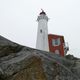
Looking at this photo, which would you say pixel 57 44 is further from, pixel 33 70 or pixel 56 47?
pixel 33 70

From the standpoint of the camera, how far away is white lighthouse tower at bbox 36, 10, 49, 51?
42656mm

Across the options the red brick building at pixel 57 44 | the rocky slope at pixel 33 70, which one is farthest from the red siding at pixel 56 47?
the rocky slope at pixel 33 70

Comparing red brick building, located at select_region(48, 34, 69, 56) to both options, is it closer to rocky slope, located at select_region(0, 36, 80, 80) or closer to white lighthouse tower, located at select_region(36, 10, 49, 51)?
white lighthouse tower, located at select_region(36, 10, 49, 51)

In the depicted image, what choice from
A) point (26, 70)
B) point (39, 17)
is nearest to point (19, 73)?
point (26, 70)

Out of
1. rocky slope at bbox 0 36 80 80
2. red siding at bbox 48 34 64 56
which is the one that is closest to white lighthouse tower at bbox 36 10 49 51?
red siding at bbox 48 34 64 56

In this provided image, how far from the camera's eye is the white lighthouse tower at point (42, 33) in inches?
1679

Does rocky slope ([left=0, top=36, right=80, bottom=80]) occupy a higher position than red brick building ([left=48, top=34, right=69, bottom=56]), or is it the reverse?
red brick building ([left=48, top=34, right=69, bottom=56])

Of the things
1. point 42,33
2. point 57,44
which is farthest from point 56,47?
point 42,33

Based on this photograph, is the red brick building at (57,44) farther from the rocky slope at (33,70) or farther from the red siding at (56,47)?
the rocky slope at (33,70)

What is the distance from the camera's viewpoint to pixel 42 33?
44969mm

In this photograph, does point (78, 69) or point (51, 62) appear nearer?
point (51, 62)

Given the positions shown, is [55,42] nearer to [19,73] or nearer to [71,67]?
[71,67]

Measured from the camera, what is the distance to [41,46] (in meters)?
42.9

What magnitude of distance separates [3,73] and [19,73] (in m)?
0.61
